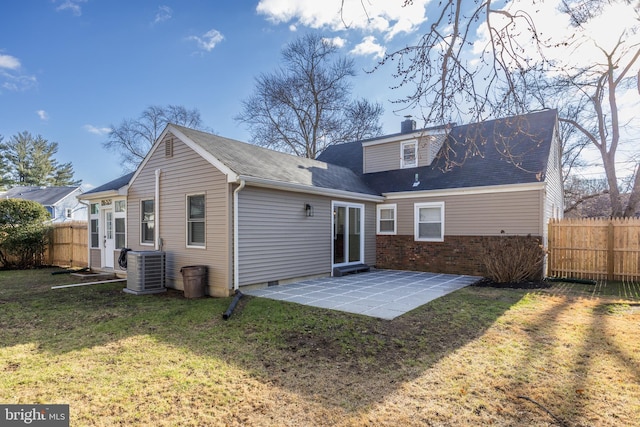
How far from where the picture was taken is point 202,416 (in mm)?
2799

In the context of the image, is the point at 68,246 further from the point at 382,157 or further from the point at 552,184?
the point at 552,184

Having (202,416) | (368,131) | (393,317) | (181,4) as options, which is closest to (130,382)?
(202,416)

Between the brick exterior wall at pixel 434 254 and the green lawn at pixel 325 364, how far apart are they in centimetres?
398

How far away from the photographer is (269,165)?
31.0 ft

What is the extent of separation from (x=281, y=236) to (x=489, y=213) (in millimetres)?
6473

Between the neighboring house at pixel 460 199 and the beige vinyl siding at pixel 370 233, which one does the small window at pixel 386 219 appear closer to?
the neighboring house at pixel 460 199

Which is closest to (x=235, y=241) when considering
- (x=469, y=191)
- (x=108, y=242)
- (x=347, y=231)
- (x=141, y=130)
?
(x=347, y=231)

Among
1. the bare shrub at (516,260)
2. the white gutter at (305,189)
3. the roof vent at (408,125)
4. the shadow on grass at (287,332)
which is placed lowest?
the shadow on grass at (287,332)

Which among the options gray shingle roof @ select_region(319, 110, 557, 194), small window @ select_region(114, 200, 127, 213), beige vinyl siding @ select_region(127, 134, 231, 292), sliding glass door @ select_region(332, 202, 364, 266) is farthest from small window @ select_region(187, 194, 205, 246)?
gray shingle roof @ select_region(319, 110, 557, 194)

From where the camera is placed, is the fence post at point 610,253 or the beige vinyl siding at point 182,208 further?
the fence post at point 610,253

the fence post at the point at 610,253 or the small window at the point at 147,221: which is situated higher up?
the small window at the point at 147,221

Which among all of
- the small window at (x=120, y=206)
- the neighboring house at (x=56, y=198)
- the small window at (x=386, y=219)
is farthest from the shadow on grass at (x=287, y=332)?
the neighboring house at (x=56, y=198)

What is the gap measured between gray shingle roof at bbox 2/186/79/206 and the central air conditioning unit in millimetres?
28260

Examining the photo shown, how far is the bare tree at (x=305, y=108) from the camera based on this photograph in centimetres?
2268
